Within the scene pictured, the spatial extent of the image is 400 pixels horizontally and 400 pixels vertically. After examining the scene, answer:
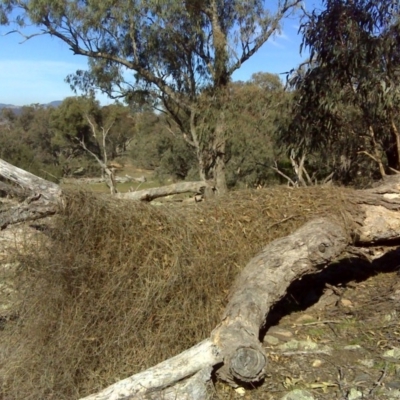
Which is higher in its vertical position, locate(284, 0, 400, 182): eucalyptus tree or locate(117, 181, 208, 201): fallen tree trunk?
locate(284, 0, 400, 182): eucalyptus tree

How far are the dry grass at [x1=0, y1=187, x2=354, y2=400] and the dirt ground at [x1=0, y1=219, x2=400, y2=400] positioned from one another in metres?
0.29

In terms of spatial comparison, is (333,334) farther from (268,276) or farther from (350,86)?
(350,86)

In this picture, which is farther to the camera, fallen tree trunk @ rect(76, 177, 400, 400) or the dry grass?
the dry grass

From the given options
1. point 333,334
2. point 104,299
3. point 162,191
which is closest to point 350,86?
point 162,191

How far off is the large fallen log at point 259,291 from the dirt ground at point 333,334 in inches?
9.6

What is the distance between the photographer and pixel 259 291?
14.6ft

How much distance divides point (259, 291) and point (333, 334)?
929 mm

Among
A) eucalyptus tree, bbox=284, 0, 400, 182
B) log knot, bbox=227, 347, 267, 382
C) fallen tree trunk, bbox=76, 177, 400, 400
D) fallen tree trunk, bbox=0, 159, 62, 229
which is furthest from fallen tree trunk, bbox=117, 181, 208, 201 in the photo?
eucalyptus tree, bbox=284, 0, 400, 182

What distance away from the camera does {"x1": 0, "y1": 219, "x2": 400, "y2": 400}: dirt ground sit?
12.8 ft

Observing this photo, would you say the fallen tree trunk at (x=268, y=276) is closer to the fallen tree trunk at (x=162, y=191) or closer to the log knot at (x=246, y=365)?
the log knot at (x=246, y=365)

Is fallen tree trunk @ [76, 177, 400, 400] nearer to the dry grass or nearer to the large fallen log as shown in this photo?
the large fallen log

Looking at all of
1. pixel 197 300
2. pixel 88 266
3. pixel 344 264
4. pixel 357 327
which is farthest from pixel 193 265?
pixel 344 264

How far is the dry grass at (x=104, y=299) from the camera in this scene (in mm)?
4105

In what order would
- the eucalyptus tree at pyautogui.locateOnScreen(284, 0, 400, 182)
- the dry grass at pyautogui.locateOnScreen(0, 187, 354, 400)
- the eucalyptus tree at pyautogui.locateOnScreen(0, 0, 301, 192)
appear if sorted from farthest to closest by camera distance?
the eucalyptus tree at pyautogui.locateOnScreen(0, 0, 301, 192), the eucalyptus tree at pyautogui.locateOnScreen(284, 0, 400, 182), the dry grass at pyautogui.locateOnScreen(0, 187, 354, 400)
